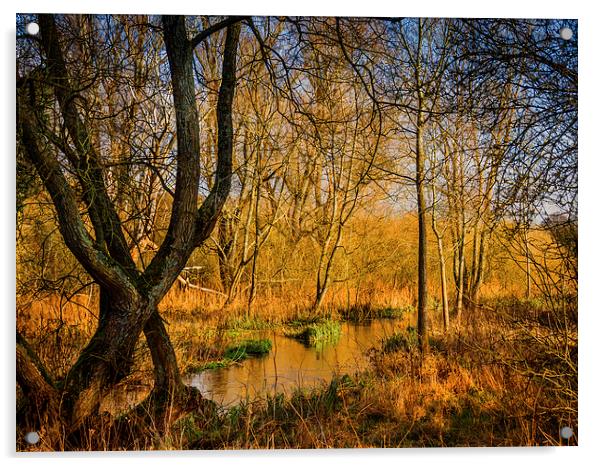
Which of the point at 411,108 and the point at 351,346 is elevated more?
the point at 411,108

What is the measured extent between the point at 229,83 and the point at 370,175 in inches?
44.1

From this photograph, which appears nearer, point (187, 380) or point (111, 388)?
point (111, 388)

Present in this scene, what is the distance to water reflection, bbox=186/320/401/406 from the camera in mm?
3980

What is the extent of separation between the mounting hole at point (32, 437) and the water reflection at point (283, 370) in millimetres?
924

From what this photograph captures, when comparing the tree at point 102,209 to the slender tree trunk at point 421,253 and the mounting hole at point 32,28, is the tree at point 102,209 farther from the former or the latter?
the slender tree trunk at point 421,253

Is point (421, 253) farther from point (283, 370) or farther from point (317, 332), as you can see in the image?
point (283, 370)

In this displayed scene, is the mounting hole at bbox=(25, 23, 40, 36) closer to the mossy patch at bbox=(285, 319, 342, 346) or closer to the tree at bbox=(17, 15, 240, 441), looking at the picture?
the tree at bbox=(17, 15, 240, 441)

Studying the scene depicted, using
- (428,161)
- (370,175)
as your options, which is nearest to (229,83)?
(370,175)

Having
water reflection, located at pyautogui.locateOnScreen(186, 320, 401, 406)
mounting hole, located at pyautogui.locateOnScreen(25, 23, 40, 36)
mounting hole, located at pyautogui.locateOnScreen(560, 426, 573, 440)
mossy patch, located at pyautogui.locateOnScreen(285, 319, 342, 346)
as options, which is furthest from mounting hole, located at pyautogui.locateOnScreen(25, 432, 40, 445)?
mounting hole, located at pyautogui.locateOnScreen(560, 426, 573, 440)

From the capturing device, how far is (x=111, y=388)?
12.1 feet

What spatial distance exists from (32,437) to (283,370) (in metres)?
1.54

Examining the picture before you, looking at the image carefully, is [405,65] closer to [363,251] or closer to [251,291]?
[363,251]

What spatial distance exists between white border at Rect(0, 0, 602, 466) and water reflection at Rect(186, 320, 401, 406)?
1.35 feet
